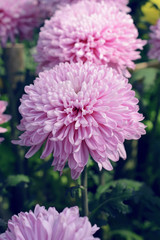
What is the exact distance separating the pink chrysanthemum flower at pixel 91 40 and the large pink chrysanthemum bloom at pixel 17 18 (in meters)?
0.44

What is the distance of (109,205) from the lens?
128 cm

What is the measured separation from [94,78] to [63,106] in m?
0.13

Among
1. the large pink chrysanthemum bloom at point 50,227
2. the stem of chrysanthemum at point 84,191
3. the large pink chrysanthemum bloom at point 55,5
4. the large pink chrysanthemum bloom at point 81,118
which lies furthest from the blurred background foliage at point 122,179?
the large pink chrysanthemum bloom at point 50,227

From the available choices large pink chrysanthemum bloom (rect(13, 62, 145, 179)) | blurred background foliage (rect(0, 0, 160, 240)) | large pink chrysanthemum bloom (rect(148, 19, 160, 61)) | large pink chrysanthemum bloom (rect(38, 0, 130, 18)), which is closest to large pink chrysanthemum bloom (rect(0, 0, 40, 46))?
large pink chrysanthemum bloom (rect(38, 0, 130, 18))

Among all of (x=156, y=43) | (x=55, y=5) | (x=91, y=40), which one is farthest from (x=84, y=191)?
(x=55, y=5)

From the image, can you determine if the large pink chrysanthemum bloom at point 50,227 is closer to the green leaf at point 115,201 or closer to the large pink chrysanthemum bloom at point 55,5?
the green leaf at point 115,201

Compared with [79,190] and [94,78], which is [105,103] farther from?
[79,190]

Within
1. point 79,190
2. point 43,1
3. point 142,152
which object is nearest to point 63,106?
point 79,190

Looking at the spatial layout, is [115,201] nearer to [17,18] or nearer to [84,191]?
[84,191]

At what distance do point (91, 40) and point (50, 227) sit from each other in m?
0.81

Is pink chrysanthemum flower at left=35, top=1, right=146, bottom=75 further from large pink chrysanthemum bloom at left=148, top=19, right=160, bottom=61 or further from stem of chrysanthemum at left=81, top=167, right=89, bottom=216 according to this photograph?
stem of chrysanthemum at left=81, top=167, right=89, bottom=216

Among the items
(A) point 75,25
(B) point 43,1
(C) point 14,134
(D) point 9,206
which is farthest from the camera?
(D) point 9,206

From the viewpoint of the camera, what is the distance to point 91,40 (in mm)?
1356

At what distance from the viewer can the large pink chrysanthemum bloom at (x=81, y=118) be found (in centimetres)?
96
